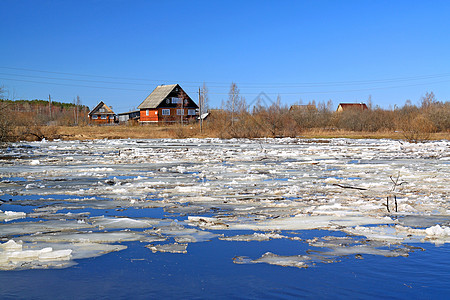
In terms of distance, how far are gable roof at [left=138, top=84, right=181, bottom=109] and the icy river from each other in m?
70.7

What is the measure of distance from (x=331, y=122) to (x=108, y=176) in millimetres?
47683

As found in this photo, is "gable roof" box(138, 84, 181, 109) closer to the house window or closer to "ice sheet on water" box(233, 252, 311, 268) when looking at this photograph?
the house window

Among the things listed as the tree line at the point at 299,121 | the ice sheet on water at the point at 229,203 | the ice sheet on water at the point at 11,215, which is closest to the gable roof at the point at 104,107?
the tree line at the point at 299,121

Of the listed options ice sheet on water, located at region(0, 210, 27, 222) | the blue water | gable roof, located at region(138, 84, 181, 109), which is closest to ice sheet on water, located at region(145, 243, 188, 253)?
the blue water

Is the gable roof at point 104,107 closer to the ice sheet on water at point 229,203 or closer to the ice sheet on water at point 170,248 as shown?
the ice sheet on water at point 229,203

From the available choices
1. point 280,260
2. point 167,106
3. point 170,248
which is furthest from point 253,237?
point 167,106

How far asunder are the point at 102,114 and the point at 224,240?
10860 cm

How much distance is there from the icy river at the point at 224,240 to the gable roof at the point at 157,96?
232ft

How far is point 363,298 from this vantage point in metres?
4.17

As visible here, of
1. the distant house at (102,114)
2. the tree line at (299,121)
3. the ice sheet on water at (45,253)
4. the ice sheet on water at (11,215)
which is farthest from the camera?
the distant house at (102,114)

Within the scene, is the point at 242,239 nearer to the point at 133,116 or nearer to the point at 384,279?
the point at 384,279

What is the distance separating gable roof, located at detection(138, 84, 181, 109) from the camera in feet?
266

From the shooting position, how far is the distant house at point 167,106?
265 feet

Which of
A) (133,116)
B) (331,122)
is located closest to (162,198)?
(331,122)
